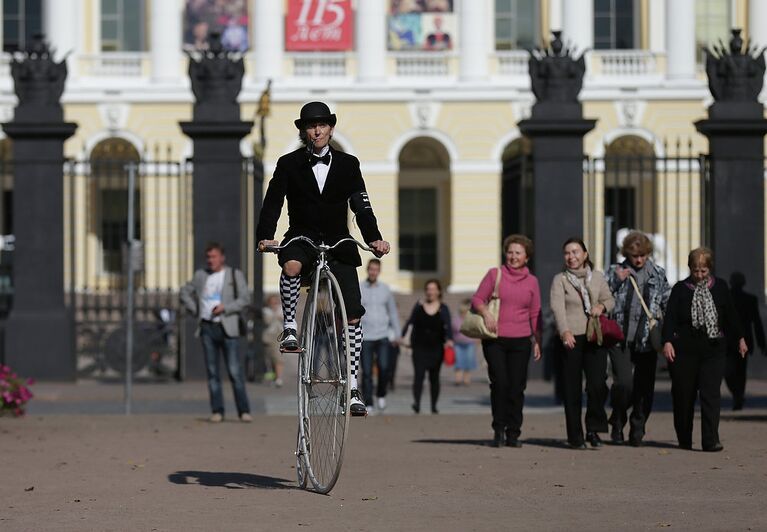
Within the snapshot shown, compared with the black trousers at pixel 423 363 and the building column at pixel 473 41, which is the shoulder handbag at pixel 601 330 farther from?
the building column at pixel 473 41

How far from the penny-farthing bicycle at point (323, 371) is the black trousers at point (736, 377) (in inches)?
395

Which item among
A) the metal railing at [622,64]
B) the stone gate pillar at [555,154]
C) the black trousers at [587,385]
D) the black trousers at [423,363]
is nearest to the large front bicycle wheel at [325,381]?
the black trousers at [587,385]

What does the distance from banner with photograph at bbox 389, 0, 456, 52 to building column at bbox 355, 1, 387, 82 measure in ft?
1.25

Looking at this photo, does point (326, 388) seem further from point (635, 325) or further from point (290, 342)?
point (635, 325)

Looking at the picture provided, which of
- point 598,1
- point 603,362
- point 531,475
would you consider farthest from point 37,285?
point 598,1

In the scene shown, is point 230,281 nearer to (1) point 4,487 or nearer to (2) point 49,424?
(2) point 49,424

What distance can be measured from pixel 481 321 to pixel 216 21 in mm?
37317

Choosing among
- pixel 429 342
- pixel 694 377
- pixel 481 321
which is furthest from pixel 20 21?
pixel 694 377

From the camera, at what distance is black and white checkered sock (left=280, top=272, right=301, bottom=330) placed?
11711mm

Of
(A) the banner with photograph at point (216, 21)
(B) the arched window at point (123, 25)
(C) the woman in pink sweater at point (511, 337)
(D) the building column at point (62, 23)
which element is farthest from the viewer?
(B) the arched window at point (123, 25)

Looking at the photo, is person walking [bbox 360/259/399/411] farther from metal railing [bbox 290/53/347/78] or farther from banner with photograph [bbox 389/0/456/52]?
banner with photograph [bbox 389/0/456/52]

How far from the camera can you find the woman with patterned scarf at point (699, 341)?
50.8 feet

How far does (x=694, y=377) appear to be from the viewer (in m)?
15.7

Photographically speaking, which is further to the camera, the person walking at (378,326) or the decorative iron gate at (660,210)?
the decorative iron gate at (660,210)
